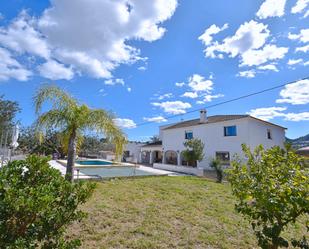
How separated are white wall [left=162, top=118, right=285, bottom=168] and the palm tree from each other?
2079 cm

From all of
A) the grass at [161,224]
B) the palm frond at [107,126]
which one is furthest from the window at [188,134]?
the palm frond at [107,126]

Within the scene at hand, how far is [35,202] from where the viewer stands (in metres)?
3.21

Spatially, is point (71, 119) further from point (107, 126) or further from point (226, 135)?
point (226, 135)

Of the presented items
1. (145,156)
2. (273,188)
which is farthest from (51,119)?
(145,156)

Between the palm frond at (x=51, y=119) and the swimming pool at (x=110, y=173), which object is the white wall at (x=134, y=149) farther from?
the palm frond at (x=51, y=119)

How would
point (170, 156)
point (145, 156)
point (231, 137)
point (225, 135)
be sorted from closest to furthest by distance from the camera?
point (231, 137) → point (225, 135) → point (170, 156) → point (145, 156)

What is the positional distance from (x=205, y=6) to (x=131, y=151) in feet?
140

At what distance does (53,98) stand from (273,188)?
430 inches

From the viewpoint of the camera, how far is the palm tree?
36.4 ft

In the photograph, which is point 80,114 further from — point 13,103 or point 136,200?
point 13,103

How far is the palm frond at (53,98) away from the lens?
10.9 m

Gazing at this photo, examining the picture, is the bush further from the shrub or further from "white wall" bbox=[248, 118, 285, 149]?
"white wall" bbox=[248, 118, 285, 149]

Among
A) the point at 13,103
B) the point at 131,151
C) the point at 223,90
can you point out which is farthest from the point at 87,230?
the point at 131,151

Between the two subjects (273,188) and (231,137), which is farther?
(231,137)
